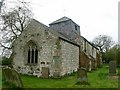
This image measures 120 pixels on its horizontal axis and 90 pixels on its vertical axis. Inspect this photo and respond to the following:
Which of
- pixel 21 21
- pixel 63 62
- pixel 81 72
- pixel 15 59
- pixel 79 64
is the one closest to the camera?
pixel 81 72

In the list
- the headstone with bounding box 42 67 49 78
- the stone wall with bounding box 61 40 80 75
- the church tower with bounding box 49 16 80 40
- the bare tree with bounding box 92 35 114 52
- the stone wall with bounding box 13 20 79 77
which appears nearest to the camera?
the headstone with bounding box 42 67 49 78

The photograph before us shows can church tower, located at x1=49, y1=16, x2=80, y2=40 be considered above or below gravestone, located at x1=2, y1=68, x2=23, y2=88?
above

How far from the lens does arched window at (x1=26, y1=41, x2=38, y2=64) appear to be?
23.0 m

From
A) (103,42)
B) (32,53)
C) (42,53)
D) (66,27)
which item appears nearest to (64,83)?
(42,53)

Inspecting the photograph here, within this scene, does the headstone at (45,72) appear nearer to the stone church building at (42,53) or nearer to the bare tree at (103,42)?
the stone church building at (42,53)

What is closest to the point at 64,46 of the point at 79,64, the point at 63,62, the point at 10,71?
the point at 63,62

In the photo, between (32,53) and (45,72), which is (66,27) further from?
(45,72)

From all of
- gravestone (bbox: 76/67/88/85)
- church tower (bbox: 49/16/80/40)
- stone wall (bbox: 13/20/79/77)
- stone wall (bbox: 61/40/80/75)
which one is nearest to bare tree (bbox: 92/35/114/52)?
church tower (bbox: 49/16/80/40)

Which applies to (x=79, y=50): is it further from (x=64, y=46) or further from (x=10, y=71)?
(x=10, y=71)

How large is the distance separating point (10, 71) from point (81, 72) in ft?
18.5

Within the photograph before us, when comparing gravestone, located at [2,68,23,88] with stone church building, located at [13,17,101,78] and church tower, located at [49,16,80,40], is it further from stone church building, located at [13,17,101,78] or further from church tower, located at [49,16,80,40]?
church tower, located at [49,16,80,40]

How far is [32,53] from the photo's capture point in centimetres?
2333

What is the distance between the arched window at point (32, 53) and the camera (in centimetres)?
2297

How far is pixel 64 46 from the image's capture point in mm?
22797
